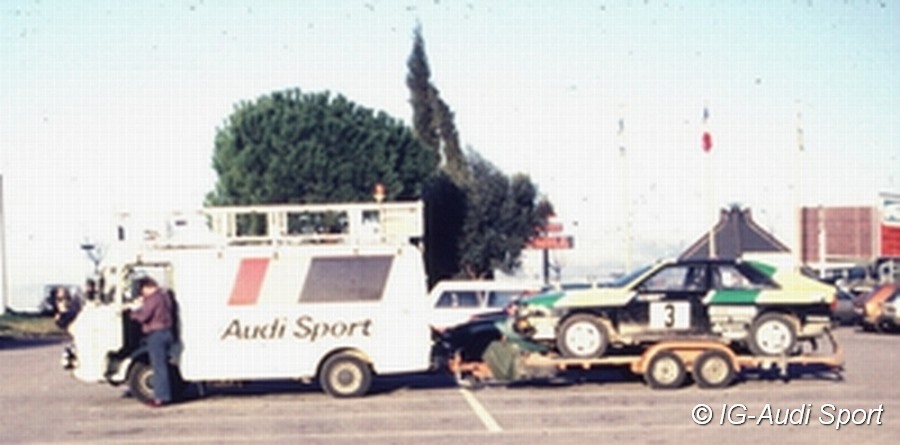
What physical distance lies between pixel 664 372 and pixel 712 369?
66cm

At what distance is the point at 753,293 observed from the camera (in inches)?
813

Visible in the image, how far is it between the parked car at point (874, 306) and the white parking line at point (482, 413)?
19.0m

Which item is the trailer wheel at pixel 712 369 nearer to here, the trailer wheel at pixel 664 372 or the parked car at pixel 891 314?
the trailer wheel at pixel 664 372

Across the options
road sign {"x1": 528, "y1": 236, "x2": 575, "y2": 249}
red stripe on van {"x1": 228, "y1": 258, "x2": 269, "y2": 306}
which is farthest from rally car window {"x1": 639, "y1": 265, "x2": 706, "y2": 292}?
road sign {"x1": 528, "y1": 236, "x2": 575, "y2": 249}

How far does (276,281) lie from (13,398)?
4730 mm

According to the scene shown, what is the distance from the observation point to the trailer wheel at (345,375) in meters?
20.1

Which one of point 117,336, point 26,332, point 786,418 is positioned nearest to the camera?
point 786,418

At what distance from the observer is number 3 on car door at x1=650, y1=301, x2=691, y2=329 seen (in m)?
20.7

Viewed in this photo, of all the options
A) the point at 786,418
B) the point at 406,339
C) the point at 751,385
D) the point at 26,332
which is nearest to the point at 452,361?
the point at 406,339

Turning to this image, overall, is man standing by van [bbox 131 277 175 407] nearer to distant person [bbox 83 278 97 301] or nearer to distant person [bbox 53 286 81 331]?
distant person [bbox 83 278 97 301]

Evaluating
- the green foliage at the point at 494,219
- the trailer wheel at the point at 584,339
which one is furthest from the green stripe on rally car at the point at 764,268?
the green foliage at the point at 494,219

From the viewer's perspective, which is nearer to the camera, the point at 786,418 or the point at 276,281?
the point at 786,418

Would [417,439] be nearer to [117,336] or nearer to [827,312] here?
[117,336]

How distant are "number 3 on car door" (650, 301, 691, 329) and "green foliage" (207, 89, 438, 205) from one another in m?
32.8
